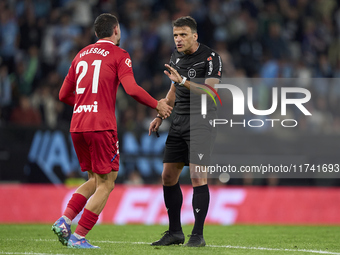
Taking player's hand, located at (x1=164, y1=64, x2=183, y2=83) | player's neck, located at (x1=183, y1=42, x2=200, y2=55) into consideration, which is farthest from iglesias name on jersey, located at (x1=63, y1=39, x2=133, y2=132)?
player's neck, located at (x1=183, y1=42, x2=200, y2=55)

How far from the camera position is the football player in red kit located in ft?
19.4

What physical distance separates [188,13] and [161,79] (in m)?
2.50

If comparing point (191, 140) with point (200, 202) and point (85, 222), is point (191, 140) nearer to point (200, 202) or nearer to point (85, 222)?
point (200, 202)

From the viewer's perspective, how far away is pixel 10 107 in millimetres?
12266

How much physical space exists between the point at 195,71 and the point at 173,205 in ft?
4.84

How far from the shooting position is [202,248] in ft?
19.7

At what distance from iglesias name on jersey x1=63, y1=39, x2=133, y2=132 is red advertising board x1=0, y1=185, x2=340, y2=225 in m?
5.10

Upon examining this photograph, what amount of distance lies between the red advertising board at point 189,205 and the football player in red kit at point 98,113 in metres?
4.83

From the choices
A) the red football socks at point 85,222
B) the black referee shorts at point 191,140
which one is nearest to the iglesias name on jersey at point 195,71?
the black referee shorts at point 191,140

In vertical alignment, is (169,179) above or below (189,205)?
above

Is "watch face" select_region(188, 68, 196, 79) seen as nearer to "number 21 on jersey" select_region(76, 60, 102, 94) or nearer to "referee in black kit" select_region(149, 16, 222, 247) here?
"referee in black kit" select_region(149, 16, 222, 247)

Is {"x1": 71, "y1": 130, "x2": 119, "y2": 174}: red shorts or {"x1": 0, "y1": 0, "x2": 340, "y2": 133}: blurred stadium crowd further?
{"x1": 0, "y1": 0, "x2": 340, "y2": 133}: blurred stadium crowd

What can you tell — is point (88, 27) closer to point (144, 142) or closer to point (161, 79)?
point (161, 79)

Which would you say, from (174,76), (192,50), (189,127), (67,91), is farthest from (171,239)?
(192,50)
